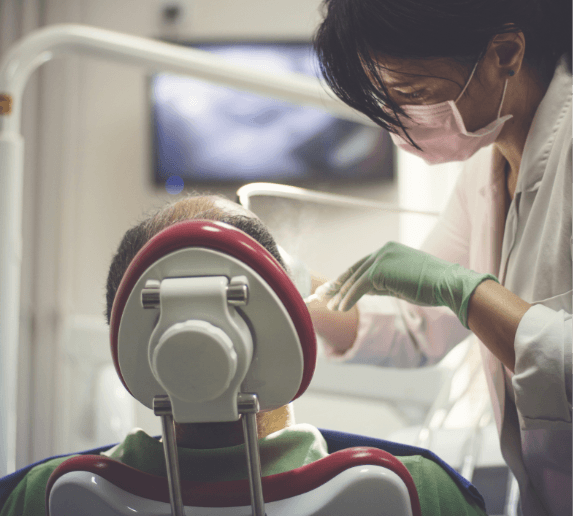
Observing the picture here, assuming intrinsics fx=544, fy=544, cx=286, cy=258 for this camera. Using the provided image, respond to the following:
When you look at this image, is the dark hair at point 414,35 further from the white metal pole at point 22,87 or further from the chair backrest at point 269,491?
the chair backrest at point 269,491

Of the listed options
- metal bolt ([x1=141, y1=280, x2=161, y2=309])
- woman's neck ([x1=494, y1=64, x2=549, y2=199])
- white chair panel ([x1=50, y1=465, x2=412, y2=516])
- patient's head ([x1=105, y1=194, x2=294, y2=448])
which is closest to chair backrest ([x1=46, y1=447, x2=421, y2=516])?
white chair panel ([x1=50, y1=465, x2=412, y2=516])

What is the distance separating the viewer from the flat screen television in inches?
102

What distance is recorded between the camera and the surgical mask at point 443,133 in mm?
872

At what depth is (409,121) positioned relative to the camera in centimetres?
91

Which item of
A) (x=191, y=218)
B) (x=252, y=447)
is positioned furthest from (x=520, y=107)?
(x=252, y=447)

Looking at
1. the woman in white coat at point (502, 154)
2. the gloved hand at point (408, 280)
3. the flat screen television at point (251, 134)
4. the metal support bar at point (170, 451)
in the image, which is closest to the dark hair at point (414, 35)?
the woman in white coat at point (502, 154)

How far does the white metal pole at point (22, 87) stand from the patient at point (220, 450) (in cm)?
38

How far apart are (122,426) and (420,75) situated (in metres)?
1.53

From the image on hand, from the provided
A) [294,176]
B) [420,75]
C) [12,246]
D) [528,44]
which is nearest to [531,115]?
[528,44]

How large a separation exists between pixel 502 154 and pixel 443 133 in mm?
170

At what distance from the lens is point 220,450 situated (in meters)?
0.65

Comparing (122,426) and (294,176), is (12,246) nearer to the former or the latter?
(122,426)

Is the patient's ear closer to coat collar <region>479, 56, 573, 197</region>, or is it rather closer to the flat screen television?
coat collar <region>479, 56, 573, 197</region>

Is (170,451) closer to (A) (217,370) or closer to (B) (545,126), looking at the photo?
(A) (217,370)
